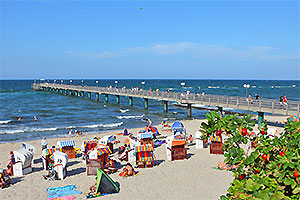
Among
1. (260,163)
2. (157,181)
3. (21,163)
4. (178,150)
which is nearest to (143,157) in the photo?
(157,181)

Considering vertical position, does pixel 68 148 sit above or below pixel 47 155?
below

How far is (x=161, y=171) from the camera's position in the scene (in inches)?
470

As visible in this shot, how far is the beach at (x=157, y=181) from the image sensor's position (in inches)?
379

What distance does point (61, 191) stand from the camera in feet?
32.6

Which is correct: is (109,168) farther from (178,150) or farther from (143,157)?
(178,150)

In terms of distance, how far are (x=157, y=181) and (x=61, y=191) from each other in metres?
3.55

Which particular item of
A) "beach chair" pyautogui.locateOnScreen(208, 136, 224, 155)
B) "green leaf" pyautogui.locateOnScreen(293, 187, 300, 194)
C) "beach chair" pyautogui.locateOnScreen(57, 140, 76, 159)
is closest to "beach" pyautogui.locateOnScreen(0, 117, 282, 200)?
"beach chair" pyautogui.locateOnScreen(208, 136, 224, 155)

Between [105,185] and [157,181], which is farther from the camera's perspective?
[157,181]

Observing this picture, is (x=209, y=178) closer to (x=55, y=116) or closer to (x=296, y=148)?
(x=296, y=148)

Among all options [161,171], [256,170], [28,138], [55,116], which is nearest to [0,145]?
[28,138]

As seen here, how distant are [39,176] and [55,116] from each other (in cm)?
2297

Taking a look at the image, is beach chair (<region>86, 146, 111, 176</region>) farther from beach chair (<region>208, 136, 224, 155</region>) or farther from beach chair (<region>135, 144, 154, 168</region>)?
beach chair (<region>208, 136, 224, 155</region>)

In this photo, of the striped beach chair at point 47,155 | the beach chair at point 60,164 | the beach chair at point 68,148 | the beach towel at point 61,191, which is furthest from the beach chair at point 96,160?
the beach chair at point 68,148

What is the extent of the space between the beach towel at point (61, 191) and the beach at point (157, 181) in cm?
21
